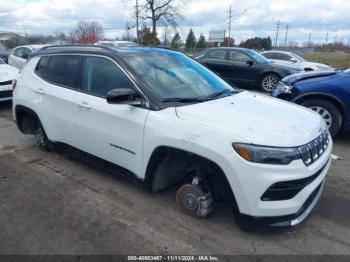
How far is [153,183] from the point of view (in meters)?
3.44

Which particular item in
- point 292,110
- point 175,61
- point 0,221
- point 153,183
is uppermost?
point 175,61

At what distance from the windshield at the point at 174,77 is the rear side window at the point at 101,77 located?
0.59 ft

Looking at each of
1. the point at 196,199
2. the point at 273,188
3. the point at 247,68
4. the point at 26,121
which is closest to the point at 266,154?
the point at 273,188

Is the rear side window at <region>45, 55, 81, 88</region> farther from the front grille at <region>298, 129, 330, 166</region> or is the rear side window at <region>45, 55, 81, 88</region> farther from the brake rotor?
the front grille at <region>298, 129, 330, 166</region>

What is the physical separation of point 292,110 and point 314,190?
901 millimetres

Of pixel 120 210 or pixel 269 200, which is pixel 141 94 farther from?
pixel 269 200

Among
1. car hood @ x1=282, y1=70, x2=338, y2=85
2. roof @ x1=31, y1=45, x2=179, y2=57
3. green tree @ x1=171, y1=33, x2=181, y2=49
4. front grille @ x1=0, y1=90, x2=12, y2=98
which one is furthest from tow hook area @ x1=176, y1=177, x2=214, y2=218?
green tree @ x1=171, y1=33, x2=181, y2=49

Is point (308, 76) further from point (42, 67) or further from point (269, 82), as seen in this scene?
point (269, 82)

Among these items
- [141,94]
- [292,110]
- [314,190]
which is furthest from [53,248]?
[292,110]

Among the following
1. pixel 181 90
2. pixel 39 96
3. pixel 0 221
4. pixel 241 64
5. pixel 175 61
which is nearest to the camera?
pixel 0 221

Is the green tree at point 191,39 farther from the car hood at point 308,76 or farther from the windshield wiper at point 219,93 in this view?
the windshield wiper at point 219,93

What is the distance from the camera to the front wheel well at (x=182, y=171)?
2.84 metres

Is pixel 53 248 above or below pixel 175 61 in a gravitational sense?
below

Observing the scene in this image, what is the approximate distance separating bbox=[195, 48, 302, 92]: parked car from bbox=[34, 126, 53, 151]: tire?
24.5ft
